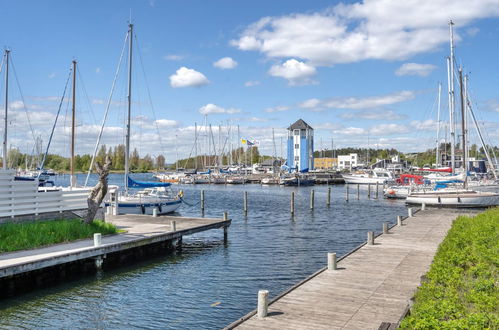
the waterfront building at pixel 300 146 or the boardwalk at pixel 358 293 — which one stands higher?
the waterfront building at pixel 300 146

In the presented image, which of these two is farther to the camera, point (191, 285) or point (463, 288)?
point (191, 285)

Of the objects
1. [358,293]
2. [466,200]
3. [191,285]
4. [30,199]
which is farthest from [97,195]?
[466,200]

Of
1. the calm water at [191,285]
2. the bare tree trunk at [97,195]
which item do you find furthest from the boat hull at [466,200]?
the bare tree trunk at [97,195]

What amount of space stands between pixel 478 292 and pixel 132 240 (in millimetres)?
17863

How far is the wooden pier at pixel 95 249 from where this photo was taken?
1922cm

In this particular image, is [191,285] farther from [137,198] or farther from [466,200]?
[466,200]

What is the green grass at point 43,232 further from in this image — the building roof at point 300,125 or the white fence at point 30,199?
the building roof at point 300,125

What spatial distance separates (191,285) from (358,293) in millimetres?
8875

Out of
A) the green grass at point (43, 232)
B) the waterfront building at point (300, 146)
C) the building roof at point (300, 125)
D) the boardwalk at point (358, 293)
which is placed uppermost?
the building roof at point (300, 125)

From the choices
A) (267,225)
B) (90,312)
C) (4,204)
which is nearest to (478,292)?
(90,312)

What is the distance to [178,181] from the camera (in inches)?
5177

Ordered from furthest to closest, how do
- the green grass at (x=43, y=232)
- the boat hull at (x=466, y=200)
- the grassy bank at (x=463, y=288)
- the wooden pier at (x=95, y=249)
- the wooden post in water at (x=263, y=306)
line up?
the boat hull at (x=466, y=200)
the green grass at (x=43, y=232)
the wooden pier at (x=95, y=249)
the wooden post in water at (x=263, y=306)
the grassy bank at (x=463, y=288)

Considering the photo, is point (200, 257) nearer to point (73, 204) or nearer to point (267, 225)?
point (73, 204)

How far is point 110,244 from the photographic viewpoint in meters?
23.3
